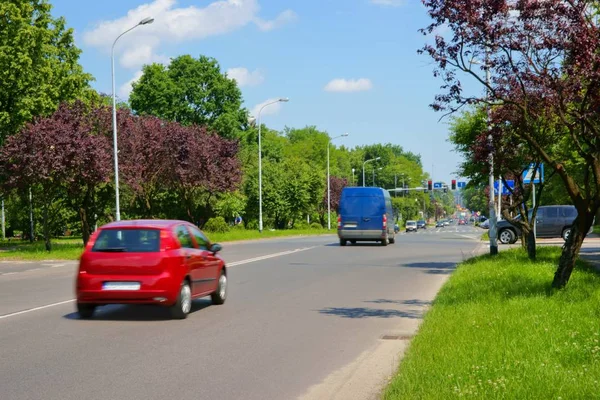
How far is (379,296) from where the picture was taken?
1490 centimetres

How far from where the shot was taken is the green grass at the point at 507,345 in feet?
19.9

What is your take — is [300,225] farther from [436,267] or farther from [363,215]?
[436,267]

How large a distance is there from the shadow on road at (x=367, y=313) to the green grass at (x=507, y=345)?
464 mm

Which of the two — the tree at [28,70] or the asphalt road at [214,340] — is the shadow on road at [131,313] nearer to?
the asphalt road at [214,340]

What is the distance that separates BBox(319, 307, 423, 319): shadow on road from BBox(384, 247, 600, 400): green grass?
0.46 metres

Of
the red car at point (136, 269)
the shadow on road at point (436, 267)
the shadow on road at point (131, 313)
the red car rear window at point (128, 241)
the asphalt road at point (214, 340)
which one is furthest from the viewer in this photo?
the shadow on road at point (436, 267)

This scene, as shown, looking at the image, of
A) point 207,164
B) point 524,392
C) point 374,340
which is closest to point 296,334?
point 374,340

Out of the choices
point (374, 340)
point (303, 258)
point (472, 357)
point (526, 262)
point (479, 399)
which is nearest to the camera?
point (479, 399)

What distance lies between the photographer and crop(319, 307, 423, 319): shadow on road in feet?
39.4

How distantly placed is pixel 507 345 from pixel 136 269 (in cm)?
581

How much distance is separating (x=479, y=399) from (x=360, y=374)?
6.87ft

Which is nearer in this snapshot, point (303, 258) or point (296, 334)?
point (296, 334)

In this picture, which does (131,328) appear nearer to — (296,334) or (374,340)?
(296,334)

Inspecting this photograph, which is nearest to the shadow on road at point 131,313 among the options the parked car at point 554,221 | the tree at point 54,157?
the tree at point 54,157
